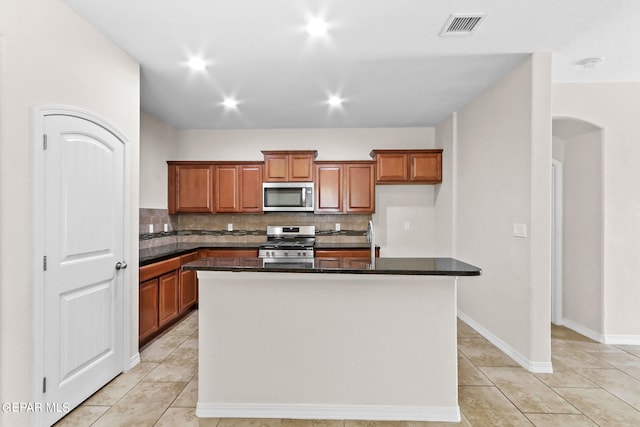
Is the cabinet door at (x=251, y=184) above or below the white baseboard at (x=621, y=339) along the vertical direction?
above

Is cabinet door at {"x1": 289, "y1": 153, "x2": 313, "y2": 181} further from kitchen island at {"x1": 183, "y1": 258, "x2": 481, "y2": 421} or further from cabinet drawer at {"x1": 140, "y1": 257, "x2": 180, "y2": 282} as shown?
kitchen island at {"x1": 183, "y1": 258, "x2": 481, "y2": 421}

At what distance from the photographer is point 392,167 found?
502cm

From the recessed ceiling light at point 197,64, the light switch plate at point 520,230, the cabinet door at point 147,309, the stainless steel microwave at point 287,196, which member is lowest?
the cabinet door at point 147,309

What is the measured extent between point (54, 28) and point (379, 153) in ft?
12.8

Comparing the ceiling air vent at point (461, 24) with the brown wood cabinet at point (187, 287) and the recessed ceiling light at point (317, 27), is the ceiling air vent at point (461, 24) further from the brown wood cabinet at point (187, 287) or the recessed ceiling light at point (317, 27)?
the brown wood cabinet at point (187, 287)

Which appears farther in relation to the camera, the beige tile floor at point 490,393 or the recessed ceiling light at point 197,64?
the recessed ceiling light at point 197,64

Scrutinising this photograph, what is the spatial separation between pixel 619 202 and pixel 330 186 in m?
3.38

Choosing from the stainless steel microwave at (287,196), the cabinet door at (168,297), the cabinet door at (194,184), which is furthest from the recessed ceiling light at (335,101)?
the cabinet door at (168,297)

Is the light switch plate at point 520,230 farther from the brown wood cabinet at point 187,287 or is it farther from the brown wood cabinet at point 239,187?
the brown wood cabinet at point 187,287

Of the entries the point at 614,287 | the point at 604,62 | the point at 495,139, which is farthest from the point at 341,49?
the point at 614,287

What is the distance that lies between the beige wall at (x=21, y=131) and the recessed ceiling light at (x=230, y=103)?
1845 millimetres

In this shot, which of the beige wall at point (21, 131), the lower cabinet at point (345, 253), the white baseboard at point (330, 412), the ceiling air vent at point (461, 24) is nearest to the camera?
the beige wall at point (21, 131)

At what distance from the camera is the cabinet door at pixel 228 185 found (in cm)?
506

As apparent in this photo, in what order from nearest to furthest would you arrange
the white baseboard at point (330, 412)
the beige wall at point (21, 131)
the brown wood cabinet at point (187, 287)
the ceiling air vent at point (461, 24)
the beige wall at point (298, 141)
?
the beige wall at point (21, 131)
the white baseboard at point (330, 412)
the ceiling air vent at point (461, 24)
the brown wood cabinet at point (187, 287)
the beige wall at point (298, 141)
